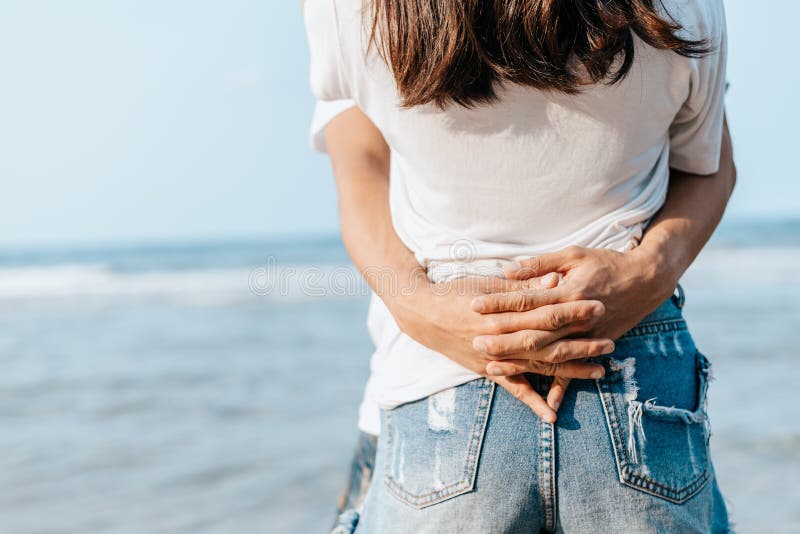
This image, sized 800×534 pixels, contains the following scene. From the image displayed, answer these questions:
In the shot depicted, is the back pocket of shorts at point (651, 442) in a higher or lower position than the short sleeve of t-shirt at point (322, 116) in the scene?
lower

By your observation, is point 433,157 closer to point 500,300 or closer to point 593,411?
point 500,300

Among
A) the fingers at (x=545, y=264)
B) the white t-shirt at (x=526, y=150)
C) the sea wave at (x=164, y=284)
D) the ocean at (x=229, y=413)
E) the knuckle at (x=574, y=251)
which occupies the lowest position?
the sea wave at (x=164, y=284)

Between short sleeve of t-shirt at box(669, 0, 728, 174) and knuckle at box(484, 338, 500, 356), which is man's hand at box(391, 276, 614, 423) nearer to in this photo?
knuckle at box(484, 338, 500, 356)

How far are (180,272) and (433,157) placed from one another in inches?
517


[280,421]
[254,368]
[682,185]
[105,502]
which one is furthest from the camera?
[254,368]

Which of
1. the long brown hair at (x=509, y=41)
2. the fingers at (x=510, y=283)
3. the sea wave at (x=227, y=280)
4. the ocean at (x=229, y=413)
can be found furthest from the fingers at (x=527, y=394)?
the sea wave at (x=227, y=280)

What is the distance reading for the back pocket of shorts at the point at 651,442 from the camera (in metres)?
0.79

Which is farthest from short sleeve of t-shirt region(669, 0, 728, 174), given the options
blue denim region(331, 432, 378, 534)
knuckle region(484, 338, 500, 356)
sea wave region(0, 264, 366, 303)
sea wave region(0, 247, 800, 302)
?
sea wave region(0, 264, 366, 303)

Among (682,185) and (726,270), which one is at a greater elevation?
(682,185)

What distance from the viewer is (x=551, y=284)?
0.82m

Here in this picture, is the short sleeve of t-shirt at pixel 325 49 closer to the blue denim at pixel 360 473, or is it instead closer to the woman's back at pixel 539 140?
the woman's back at pixel 539 140

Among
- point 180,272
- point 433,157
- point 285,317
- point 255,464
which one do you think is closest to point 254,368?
point 255,464

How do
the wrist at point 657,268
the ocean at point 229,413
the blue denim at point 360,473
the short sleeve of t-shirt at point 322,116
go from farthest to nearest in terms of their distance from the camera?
the ocean at point 229,413 → the blue denim at point 360,473 → the short sleeve of t-shirt at point 322,116 → the wrist at point 657,268

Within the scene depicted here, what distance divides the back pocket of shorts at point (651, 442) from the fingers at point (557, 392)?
41mm
